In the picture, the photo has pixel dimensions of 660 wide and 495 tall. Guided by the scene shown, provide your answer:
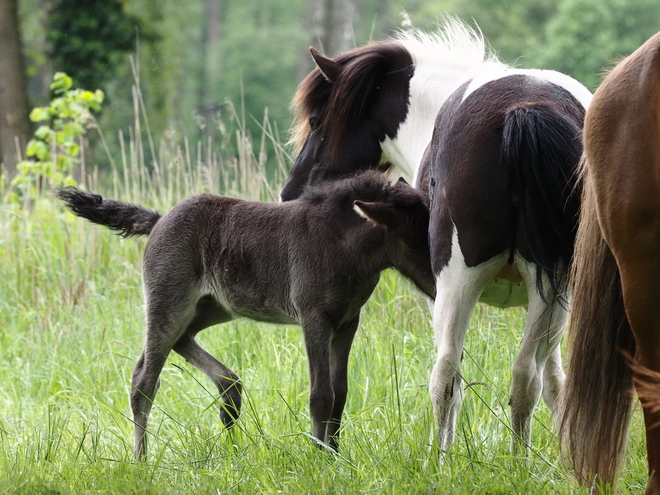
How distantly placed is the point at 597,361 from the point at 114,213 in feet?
8.18

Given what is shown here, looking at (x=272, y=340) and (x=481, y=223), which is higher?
(x=481, y=223)

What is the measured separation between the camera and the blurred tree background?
16344 mm

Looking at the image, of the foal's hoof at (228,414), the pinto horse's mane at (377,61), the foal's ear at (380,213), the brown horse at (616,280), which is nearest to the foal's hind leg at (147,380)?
the foal's hoof at (228,414)

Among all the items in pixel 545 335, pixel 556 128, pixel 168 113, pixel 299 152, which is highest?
pixel 556 128

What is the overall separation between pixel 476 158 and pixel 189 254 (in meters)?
1.48

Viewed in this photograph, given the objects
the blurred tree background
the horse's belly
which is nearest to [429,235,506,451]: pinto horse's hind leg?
the horse's belly

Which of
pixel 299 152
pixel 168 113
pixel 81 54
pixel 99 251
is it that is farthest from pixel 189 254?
pixel 168 113

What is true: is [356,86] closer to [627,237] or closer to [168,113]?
[627,237]

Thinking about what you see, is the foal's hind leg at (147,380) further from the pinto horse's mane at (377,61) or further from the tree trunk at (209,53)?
the tree trunk at (209,53)

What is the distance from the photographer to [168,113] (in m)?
26.0

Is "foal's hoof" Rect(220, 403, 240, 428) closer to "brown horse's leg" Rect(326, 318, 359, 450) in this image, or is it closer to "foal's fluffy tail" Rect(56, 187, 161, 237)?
"brown horse's leg" Rect(326, 318, 359, 450)

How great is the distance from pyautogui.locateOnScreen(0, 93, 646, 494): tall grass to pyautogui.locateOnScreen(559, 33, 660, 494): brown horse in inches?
10.6

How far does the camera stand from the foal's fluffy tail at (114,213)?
441 centimetres

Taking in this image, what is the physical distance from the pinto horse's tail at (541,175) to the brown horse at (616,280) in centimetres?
23
